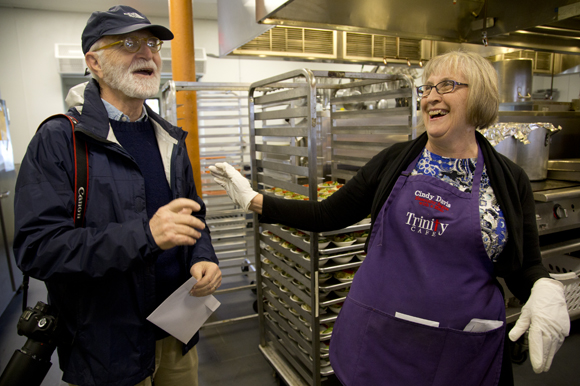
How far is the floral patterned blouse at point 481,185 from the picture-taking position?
1.30m

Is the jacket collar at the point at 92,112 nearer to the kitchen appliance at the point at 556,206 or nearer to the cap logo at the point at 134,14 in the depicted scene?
the cap logo at the point at 134,14

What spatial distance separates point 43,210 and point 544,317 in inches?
64.3

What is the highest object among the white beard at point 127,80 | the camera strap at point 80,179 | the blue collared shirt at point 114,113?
the white beard at point 127,80

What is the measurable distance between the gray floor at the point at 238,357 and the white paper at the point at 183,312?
1.37 meters

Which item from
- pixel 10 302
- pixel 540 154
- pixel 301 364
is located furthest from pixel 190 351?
pixel 10 302

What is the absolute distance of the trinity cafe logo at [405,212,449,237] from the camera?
1.29 metres

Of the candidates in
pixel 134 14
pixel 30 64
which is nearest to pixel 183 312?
pixel 134 14

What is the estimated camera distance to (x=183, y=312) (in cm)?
141

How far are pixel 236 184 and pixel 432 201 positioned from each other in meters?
0.88

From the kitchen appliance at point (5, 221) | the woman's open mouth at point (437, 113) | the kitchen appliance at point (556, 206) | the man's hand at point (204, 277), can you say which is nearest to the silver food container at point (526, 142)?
the kitchen appliance at point (556, 206)

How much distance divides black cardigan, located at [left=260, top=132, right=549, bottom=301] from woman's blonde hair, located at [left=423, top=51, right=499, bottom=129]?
122mm

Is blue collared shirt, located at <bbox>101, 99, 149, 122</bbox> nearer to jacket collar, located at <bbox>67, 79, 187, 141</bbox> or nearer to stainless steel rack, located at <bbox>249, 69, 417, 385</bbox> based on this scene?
jacket collar, located at <bbox>67, 79, 187, 141</bbox>

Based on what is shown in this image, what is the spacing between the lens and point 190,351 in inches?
63.5

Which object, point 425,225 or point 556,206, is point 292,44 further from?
point 425,225
